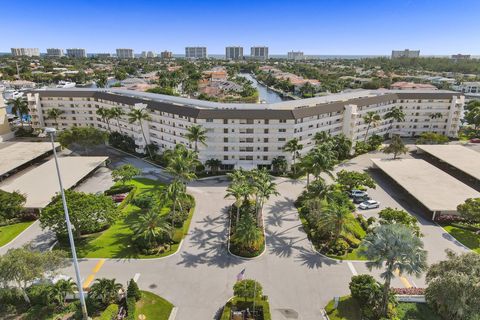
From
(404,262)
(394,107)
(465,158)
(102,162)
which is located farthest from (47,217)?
(394,107)

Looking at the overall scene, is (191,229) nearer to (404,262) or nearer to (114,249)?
(114,249)

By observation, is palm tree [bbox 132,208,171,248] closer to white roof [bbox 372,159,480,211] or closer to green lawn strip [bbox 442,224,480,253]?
white roof [bbox 372,159,480,211]

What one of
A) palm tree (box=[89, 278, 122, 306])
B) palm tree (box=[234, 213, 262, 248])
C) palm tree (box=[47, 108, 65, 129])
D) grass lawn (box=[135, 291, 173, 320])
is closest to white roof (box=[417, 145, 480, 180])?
palm tree (box=[234, 213, 262, 248])

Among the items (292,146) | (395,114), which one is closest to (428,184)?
(292,146)

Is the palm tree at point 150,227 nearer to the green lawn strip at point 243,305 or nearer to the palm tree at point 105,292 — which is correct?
the palm tree at point 105,292

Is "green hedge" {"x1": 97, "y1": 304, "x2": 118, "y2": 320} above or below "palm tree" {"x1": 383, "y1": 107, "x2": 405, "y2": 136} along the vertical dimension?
below

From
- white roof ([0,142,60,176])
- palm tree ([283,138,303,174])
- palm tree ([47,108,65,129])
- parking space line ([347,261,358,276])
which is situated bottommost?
parking space line ([347,261,358,276])
